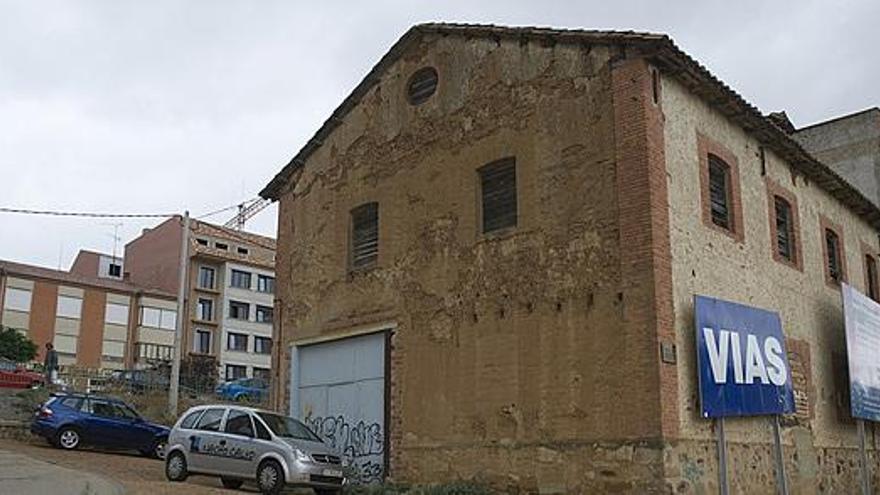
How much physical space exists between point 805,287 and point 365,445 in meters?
9.75

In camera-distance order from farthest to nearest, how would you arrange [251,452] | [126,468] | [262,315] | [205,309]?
[262,315], [205,309], [126,468], [251,452]

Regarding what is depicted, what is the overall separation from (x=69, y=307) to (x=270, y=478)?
50.0m

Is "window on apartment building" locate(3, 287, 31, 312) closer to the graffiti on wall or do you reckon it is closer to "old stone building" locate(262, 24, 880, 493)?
"old stone building" locate(262, 24, 880, 493)

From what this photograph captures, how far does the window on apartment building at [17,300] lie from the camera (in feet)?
186

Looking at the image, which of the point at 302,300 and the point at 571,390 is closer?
the point at 571,390

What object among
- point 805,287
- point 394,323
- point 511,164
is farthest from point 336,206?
point 805,287

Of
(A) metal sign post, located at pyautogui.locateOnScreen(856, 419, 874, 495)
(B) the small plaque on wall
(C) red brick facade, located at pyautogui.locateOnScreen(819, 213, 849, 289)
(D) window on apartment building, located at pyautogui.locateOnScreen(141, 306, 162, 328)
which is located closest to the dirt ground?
(B) the small plaque on wall

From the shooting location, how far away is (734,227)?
1583 cm

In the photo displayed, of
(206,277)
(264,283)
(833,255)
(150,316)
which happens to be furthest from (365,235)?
(264,283)

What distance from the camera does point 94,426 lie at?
72.5 ft

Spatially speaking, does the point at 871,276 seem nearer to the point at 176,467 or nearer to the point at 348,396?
the point at 348,396

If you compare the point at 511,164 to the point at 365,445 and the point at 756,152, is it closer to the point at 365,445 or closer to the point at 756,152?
the point at 756,152

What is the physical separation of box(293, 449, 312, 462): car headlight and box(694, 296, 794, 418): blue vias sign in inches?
264

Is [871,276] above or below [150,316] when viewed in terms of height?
below
